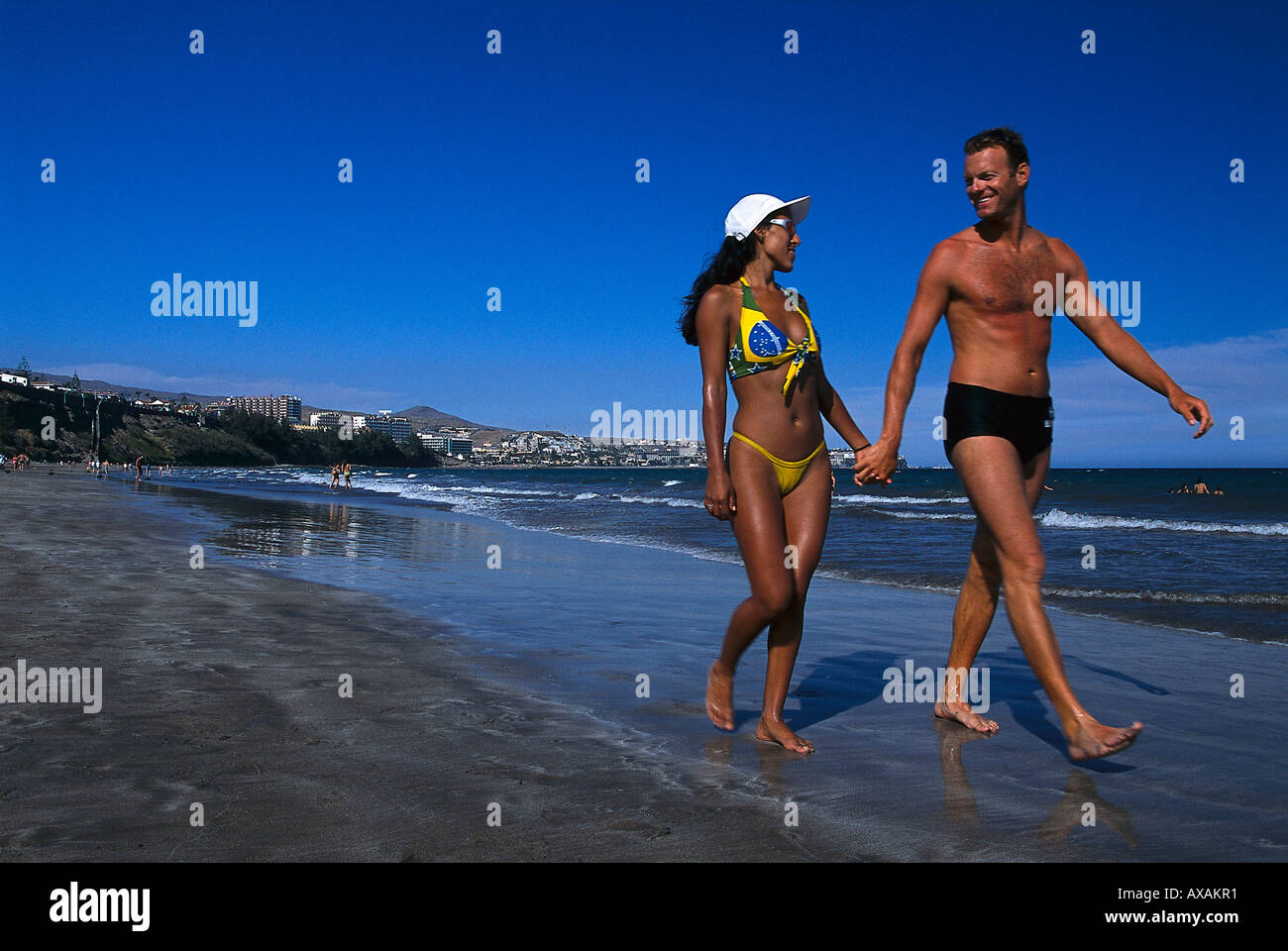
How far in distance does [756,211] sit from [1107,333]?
140 cm

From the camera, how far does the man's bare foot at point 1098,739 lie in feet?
9.67

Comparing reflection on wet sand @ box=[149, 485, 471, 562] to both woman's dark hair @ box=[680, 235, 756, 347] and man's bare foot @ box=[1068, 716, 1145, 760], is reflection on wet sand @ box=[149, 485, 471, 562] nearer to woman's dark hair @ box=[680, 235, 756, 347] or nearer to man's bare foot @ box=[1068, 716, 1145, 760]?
woman's dark hair @ box=[680, 235, 756, 347]

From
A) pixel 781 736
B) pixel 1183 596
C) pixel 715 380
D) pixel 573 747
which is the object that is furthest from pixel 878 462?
pixel 1183 596

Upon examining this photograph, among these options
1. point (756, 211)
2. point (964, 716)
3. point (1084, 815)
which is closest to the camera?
point (1084, 815)

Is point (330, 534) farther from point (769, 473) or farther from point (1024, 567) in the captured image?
point (1024, 567)

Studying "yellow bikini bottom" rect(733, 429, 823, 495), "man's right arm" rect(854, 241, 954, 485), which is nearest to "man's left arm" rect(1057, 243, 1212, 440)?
"man's right arm" rect(854, 241, 954, 485)

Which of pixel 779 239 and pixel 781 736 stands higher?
pixel 779 239

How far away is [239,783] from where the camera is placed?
2.83m

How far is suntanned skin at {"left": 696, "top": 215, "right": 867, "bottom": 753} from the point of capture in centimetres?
340

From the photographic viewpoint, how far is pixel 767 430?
3441 mm

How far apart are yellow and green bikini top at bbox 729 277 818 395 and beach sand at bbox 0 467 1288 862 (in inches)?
56.5

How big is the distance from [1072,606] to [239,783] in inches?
280
